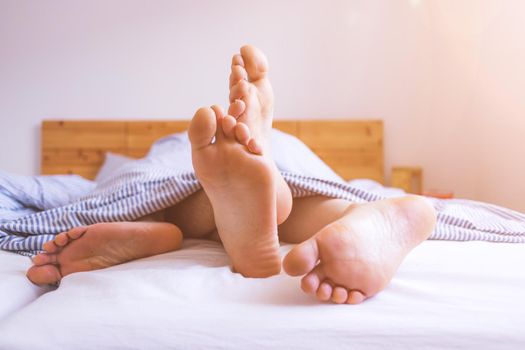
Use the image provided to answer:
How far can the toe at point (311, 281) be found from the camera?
58 cm

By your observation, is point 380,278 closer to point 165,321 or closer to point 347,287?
point 347,287

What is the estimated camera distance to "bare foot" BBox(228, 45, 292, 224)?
0.75m

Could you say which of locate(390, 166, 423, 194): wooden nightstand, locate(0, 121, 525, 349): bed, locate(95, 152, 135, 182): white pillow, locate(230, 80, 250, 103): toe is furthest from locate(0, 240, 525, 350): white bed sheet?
locate(390, 166, 423, 194): wooden nightstand

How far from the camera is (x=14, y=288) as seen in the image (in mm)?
688

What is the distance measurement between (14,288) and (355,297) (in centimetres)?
49

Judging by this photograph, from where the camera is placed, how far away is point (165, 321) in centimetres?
54

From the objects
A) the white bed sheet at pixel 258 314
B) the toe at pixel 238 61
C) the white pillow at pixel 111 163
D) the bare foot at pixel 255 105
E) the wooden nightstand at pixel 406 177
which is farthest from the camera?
the wooden nightstand at pixel 406 177

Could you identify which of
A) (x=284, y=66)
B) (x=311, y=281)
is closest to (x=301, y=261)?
(x=311, y=281)

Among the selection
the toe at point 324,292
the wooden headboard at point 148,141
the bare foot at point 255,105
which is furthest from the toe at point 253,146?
the wooden headboard at point 148,141

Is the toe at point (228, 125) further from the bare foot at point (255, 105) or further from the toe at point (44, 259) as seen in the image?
the toe at point (44, 259)

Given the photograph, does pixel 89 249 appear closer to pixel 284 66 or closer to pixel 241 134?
pixel 241 134

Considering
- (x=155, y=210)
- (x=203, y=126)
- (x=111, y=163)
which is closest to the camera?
(x=203, y=126)

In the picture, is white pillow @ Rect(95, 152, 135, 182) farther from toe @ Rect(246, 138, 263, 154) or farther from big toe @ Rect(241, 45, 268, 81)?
toe @ Rect(246, 138, 263, 154)

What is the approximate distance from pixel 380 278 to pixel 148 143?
1.92 m
